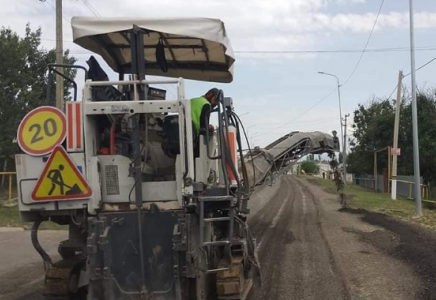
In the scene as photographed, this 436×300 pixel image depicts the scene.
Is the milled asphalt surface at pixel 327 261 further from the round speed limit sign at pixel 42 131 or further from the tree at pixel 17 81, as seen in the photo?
Result: the tree at pixel 17 81

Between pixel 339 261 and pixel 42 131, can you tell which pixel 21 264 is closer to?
pixel 42 131

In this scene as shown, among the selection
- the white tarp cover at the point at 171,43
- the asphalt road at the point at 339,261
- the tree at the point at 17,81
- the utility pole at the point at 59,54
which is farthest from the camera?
the tree at the point at 17,81

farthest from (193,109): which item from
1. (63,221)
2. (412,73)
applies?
(412,73)

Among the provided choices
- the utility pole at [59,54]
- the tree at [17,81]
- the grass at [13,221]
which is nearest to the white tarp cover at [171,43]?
the utility pole at [59,54]

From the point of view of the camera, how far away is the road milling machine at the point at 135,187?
564 centimetres

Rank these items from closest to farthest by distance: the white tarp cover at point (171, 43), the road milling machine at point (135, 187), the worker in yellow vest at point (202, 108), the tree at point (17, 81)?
the road milling machine at point (135, 187), the white tarp cover at point (171, 43), the worker in yellow vest at point (202, 108), the tree at point (17, 81)

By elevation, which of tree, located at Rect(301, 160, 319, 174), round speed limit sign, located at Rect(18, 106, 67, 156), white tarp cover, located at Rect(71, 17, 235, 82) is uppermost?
white tarp cover, located at Rect(71, 17, 235, 82)

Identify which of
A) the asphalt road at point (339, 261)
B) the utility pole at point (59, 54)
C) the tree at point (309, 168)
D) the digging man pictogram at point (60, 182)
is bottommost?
the tree at point (309, 168)

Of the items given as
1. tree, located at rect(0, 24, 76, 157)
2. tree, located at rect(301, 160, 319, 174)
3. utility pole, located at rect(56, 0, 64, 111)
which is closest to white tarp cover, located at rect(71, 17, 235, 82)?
utility pole, located at rect(56, 0, 64, 111)

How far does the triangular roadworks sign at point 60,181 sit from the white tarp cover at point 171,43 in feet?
4.99

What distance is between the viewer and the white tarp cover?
6102 mm

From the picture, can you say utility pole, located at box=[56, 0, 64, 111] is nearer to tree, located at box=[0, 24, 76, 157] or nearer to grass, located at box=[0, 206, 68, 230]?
grass, located at box=[0, 206, 68, 230]

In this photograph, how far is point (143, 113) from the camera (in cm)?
580

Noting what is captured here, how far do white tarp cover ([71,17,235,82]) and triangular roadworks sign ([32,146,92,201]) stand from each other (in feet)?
4.99
